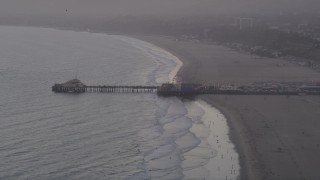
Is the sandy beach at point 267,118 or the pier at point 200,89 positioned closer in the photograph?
the sandy beach at point 267,118

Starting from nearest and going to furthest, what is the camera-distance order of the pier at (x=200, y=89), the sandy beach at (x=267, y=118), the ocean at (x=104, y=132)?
the ocean at (x=104, y=132)
the sandy beach at (x=267, y=118)
the pier at (x=200, y=89)

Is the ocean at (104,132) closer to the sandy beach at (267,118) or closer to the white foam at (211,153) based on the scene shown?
the white foam at (211,153)

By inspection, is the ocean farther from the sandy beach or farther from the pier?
the pier

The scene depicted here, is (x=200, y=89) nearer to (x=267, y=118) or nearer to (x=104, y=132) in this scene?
(x=267, y=118)

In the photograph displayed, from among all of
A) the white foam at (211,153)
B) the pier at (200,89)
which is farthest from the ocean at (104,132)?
the pier at (200,89)

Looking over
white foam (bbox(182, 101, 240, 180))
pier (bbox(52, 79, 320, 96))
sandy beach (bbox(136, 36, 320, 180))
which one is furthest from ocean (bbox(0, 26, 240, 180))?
pier (bbox(52, 79, 320, 96))

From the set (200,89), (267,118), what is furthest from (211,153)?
(200,89)

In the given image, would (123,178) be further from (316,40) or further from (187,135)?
(316,40)

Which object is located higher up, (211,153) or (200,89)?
(200,89)
